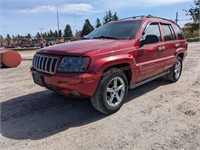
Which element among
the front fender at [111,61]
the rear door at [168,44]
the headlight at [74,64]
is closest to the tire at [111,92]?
the front fender at [111,61]

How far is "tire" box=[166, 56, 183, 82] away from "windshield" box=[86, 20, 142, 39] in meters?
2.09

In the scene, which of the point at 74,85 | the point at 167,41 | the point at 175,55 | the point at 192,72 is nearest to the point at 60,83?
the point at 74,85

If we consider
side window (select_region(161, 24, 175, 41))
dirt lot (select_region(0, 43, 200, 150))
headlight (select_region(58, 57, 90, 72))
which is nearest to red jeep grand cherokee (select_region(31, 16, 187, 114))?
headlight (select_region(58, 57, 90, 72))

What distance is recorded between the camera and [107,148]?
9.79ft

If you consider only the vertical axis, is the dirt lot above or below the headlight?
below

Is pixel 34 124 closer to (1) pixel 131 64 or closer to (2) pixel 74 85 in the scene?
(2) pixel 74 85

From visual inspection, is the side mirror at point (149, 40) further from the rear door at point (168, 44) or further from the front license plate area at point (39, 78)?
the front license plate area at point (39, 78)

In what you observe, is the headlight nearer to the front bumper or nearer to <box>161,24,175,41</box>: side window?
the front bumper

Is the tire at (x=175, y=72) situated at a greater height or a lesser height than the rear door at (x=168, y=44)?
lesser

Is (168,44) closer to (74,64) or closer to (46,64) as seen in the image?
(74,64)

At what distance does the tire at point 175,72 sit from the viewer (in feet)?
20.8

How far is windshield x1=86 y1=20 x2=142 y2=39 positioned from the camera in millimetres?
4723

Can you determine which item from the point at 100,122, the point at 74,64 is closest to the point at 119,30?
the point at 74,64

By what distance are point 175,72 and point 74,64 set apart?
3.90 meters
